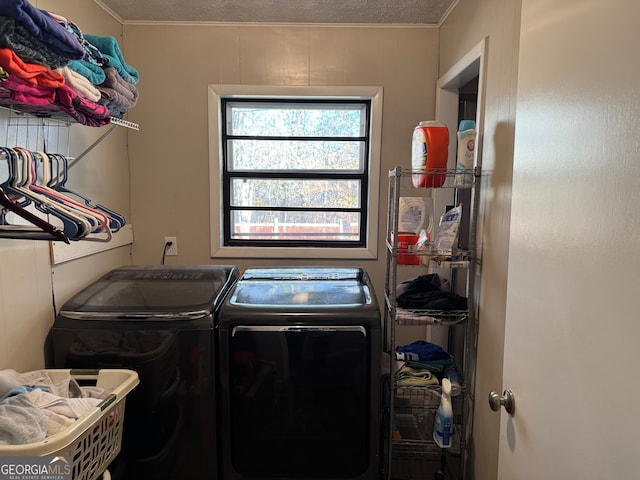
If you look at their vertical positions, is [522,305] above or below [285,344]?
above

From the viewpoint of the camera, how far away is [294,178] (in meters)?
2.59

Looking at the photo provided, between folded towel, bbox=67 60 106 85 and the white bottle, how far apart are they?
1.36m

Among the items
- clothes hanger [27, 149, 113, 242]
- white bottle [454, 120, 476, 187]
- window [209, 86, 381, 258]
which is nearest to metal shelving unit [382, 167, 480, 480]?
white bottle [454, 120, 476, 187]

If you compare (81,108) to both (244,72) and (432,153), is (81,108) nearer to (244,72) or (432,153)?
(244,72)

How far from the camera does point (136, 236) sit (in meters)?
2.48

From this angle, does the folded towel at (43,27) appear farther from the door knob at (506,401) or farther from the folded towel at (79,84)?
the door knob at (506,401)

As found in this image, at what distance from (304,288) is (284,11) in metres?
1.44

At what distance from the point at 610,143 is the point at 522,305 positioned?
421 millimetres

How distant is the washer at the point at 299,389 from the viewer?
5.31 ft

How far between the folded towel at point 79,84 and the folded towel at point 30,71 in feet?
0.20

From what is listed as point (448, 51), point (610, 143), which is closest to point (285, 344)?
point (610, 143)

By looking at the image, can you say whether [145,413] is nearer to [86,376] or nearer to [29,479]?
[86,376]

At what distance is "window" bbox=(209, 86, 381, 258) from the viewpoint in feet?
8.20

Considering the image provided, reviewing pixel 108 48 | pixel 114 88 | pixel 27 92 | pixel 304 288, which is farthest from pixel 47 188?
pixel 304 288
